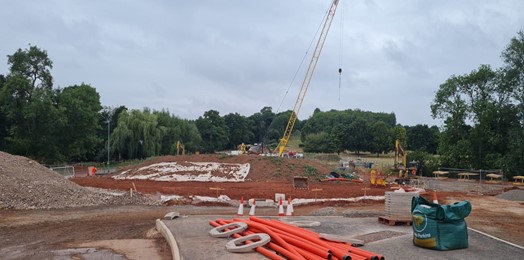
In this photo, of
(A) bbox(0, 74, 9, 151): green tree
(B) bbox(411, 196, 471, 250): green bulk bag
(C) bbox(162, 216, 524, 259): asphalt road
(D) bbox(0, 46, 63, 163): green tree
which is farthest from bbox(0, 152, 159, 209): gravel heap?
(A) bbox(0, 74, 9, 151): green tree

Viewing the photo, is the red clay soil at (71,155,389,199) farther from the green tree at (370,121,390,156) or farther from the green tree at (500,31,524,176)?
the green tree at (370,121,390,156)

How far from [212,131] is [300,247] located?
105 m

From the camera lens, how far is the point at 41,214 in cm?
1948

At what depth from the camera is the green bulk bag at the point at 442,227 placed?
10781mm

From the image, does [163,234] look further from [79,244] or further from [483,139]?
[483,139]

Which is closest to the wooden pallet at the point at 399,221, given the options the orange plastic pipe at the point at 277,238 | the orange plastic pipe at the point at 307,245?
the orange plastic pipe at the point at 277,238

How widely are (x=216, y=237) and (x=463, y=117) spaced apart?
64.4m

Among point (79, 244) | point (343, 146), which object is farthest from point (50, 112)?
point (343, 146)

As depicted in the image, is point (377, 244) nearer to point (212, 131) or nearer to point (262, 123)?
point (212, 131)

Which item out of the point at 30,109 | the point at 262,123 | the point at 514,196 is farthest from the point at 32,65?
the point at 262,123

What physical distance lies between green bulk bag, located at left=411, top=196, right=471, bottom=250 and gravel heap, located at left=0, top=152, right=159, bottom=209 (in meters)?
16.0

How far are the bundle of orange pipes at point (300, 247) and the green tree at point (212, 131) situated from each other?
3849 inches

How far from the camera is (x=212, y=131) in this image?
373 feet

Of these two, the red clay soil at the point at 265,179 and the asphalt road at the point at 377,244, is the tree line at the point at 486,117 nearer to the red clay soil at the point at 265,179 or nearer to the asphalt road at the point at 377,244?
the red clay soil at the point at 265,179
